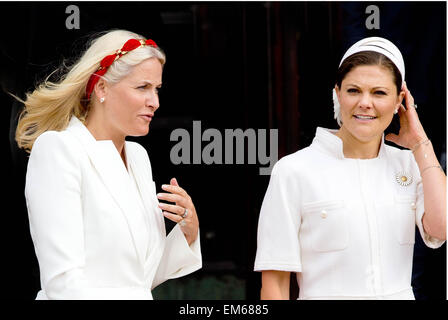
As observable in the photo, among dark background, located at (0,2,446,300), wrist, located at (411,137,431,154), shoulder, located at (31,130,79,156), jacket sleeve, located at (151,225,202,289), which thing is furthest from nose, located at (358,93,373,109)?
dark background, located at (0,2,446,300)

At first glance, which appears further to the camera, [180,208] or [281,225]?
[281,225]

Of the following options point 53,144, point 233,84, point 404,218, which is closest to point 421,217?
point 404,218

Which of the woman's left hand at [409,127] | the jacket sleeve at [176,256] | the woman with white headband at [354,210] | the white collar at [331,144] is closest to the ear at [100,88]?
the jacket sleeve at [176,256]

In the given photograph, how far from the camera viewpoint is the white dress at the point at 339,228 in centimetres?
347

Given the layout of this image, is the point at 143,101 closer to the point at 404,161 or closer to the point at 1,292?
the point at 404,161

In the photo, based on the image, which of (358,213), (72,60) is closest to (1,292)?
(72,60)

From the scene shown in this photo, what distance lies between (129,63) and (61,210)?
2.29ft

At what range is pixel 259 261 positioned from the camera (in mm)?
3537

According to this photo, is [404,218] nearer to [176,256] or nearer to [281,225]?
[281,225]

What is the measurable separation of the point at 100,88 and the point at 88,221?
59 centimetres

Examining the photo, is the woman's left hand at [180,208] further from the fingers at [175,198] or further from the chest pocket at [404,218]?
the chest pocket at [404,218]

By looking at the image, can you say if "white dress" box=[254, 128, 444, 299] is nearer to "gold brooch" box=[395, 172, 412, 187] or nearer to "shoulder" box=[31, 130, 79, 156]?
"gold brooch" box=[395, 172, 412, 187]

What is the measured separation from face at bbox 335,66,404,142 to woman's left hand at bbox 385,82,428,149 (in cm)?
15

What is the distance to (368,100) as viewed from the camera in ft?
11.3
